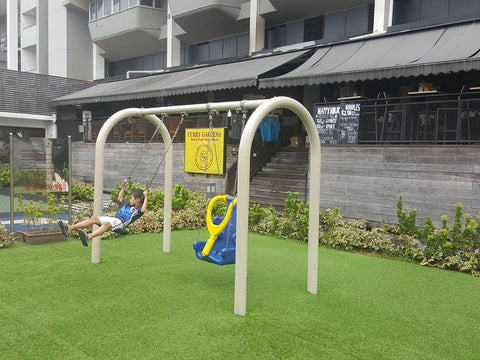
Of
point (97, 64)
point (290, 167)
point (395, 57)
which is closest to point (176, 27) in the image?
point (97, 64)

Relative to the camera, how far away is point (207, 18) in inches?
802

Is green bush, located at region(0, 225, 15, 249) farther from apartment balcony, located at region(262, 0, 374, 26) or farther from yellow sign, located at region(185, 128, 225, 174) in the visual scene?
apartment balcony, located at region(262, 0, 374, 26)

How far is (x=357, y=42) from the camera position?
14492 millimetres

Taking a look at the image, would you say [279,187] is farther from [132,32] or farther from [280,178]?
[132,32]

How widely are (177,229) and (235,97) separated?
9496mm

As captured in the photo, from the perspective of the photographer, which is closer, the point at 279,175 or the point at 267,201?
the point at 267,201

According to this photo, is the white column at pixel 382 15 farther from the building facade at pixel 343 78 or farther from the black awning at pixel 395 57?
the black awning at pixel 395 57

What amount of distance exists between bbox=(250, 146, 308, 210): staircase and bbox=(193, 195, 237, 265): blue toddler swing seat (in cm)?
649

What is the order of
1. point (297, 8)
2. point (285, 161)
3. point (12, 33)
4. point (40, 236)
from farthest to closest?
point (12, 33), point (297, 8), point (285, 161), point (40, 236)

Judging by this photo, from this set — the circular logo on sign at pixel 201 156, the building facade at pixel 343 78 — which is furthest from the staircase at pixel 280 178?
the circular logo on sign at pixel 201 156

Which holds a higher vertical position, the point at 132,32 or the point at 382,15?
the point at 132,32

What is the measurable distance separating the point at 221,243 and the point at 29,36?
33.5 meters

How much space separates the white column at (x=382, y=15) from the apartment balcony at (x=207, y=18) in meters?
6.84

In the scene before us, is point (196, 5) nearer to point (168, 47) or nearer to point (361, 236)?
point (168, 47)
